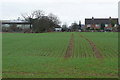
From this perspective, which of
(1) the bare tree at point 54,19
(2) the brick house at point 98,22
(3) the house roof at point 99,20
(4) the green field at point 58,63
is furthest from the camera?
(3) the house roof at point 99,20

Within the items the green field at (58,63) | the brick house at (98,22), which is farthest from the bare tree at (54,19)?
the green field at (58,63)

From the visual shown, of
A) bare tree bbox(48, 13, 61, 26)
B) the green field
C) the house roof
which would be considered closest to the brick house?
the house roof

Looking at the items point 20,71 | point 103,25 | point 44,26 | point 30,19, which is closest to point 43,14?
point 30,19

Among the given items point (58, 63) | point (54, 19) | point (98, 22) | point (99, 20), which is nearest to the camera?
point (58, 63)

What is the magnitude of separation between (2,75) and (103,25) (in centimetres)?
15495

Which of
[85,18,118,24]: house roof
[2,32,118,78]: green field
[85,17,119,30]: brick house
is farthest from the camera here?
[85,18,118,24]: house roof

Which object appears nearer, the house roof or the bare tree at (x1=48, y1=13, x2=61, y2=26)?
the bare tree at (x1=48, y1=13, x2=61, y2=26)

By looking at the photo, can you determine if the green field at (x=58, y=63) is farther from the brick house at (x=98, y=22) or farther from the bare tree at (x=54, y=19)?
the brick house at (x=98, y=22)

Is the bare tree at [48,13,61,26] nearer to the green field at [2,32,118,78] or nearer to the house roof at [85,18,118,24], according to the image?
the house roof at [85,18,118,24]

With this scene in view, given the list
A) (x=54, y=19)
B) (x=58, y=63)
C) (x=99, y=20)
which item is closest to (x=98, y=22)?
(x=99, y=20)

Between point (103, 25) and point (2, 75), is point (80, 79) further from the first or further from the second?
point (103, 25)

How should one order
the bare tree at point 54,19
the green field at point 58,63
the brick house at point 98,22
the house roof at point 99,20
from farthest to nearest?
1. the house roof at point 99,20
2. the brick house at point 98,22
3. the bare tree at point 54,19
4. the green field at point 58,63

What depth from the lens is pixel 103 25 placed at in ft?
529

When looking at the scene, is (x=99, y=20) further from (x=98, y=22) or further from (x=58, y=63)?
(x=58, y=63)
